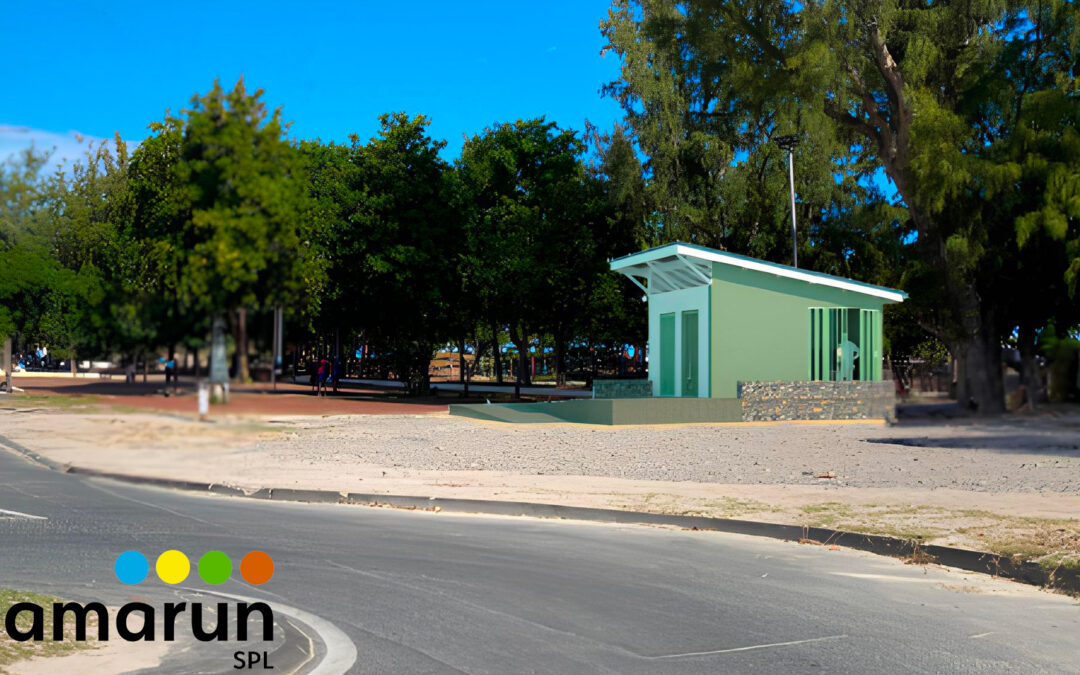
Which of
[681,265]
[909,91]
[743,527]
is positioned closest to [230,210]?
[909,91]

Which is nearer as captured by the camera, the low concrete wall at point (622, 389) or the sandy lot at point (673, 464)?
the sandy lot at point (673, 464)

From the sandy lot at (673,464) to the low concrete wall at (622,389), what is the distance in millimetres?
3814

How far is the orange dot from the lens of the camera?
6.53ft

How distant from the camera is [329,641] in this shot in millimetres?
8062

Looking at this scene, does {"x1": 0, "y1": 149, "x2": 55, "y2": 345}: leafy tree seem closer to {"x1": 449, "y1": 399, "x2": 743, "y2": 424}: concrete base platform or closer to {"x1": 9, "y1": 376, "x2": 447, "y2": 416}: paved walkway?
{"x1": 9, "y1": 376, "x2": 447, "y2": 416}: paved walkway

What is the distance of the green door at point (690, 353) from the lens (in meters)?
32.2

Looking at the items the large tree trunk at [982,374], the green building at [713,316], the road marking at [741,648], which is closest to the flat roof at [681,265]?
the green building at [713,316]

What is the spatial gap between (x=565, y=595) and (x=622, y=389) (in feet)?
87.1

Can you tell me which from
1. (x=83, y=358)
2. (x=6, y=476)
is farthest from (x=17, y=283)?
(x=6, y=476)

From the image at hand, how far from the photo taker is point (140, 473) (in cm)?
143

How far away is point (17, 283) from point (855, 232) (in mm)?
44821

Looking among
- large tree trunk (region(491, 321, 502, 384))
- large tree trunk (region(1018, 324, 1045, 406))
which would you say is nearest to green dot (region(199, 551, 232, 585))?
large tree trunk (region(1018, 324, 1045, 406))

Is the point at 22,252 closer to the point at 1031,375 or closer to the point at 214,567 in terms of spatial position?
the point at 214,567

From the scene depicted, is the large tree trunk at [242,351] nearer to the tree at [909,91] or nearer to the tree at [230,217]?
the tree at [230,217]
